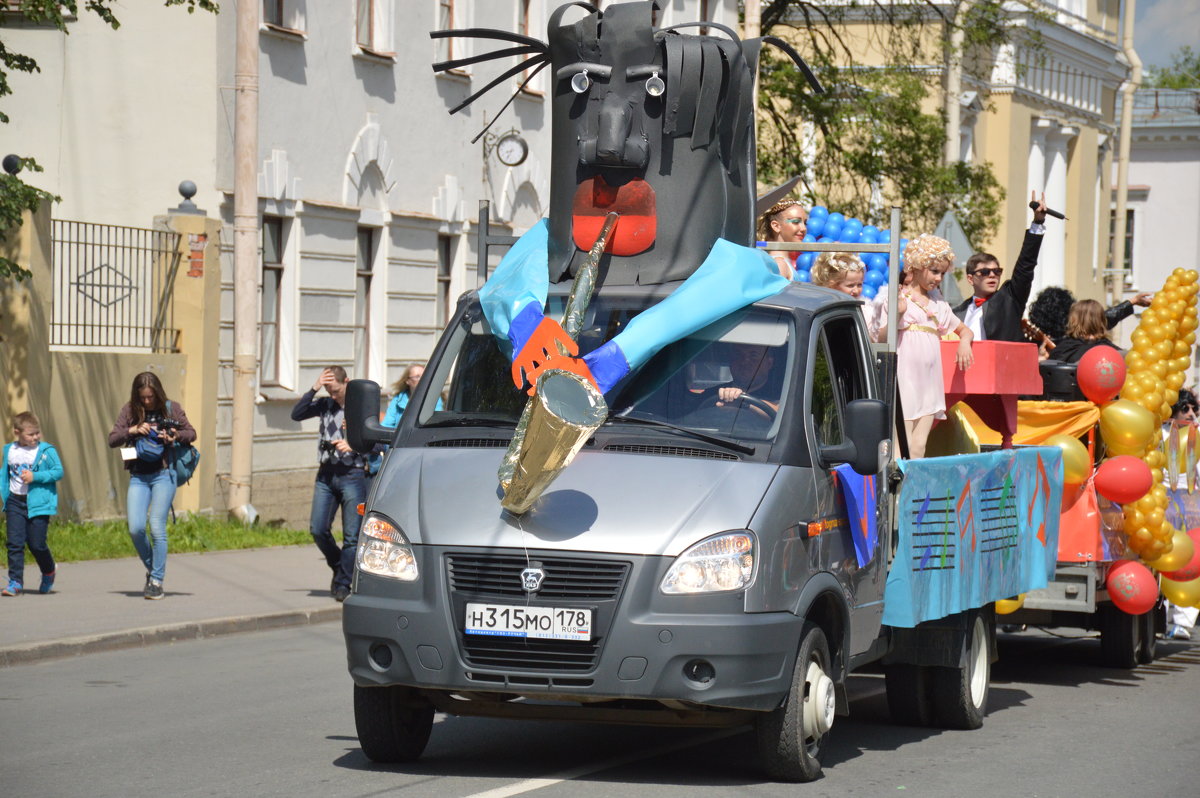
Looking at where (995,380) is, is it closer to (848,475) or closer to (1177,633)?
(848,475)

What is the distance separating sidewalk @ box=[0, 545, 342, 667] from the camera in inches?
520

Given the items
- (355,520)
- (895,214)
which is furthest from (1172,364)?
(355,520)

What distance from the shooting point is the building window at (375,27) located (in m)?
25.3

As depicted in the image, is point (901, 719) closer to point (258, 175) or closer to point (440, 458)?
point (440, 458)

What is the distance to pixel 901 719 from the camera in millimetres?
10531

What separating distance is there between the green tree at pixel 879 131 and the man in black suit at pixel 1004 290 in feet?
A: 53.0

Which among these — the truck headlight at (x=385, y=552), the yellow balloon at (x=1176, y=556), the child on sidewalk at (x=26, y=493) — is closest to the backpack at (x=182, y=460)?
the child on sidewalk at (x=26, y=493)

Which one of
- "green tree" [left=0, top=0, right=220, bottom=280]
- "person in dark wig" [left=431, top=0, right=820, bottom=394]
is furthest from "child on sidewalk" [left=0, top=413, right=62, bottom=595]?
"person in dark wig" [left=431, top=0, right=820, bottom=394]

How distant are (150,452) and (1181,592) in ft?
24.8

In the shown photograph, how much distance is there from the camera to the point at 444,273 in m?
28.0

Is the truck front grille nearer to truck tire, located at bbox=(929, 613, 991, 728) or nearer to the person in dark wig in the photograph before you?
the person in dark wig

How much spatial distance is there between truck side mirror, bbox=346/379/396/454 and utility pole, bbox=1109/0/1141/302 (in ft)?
126

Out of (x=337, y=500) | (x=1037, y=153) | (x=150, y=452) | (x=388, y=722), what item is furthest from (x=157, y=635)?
(x=1037, y=153)

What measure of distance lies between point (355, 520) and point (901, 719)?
6.03 metres
